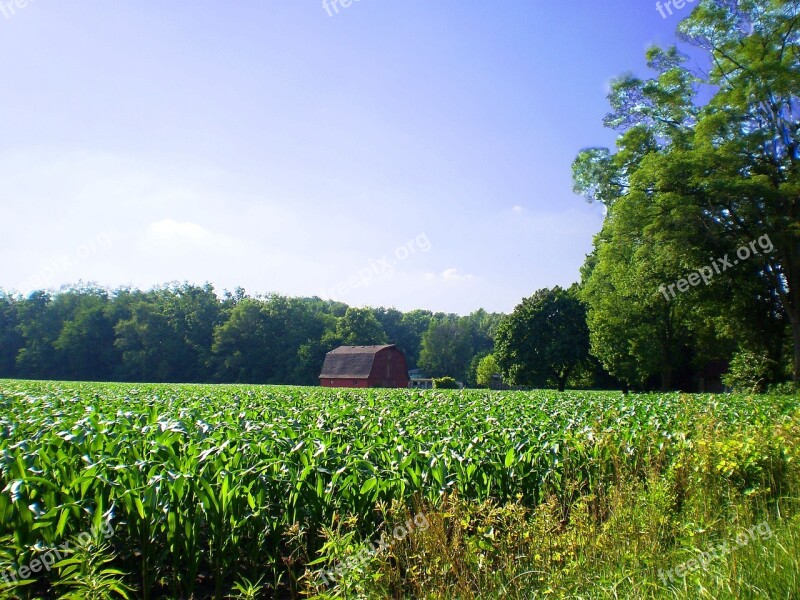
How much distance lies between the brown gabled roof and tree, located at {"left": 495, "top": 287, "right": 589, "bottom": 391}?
54.6ft

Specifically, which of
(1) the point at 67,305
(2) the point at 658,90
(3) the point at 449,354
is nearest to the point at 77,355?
(1) the point at 67,305

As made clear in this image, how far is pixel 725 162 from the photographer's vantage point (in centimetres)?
2336

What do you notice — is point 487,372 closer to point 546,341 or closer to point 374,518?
point 546,341

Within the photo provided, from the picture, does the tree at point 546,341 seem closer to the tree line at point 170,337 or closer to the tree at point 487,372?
the tree at point 487,372

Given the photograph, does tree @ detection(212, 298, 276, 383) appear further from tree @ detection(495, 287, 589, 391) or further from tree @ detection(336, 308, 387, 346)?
tree @ detection(495, 287, 589, 391)

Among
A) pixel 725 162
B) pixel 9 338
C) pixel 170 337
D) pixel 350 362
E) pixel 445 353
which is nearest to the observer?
pixel 725 162

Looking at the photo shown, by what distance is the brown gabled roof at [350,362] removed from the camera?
6394cm

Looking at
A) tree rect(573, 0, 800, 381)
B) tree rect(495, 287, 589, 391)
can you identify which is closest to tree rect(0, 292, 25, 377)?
tree rect(495, 287, 589, 391)

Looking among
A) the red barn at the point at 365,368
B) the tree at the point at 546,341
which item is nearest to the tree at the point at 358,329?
the red barn at the point at 365,368

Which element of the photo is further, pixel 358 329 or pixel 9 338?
pixel 9 338

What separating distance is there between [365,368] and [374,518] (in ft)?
194

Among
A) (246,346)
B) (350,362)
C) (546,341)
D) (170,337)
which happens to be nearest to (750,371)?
(546,341)

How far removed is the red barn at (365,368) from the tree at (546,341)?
625 inches

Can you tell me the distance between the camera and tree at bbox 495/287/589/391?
2101 inches
